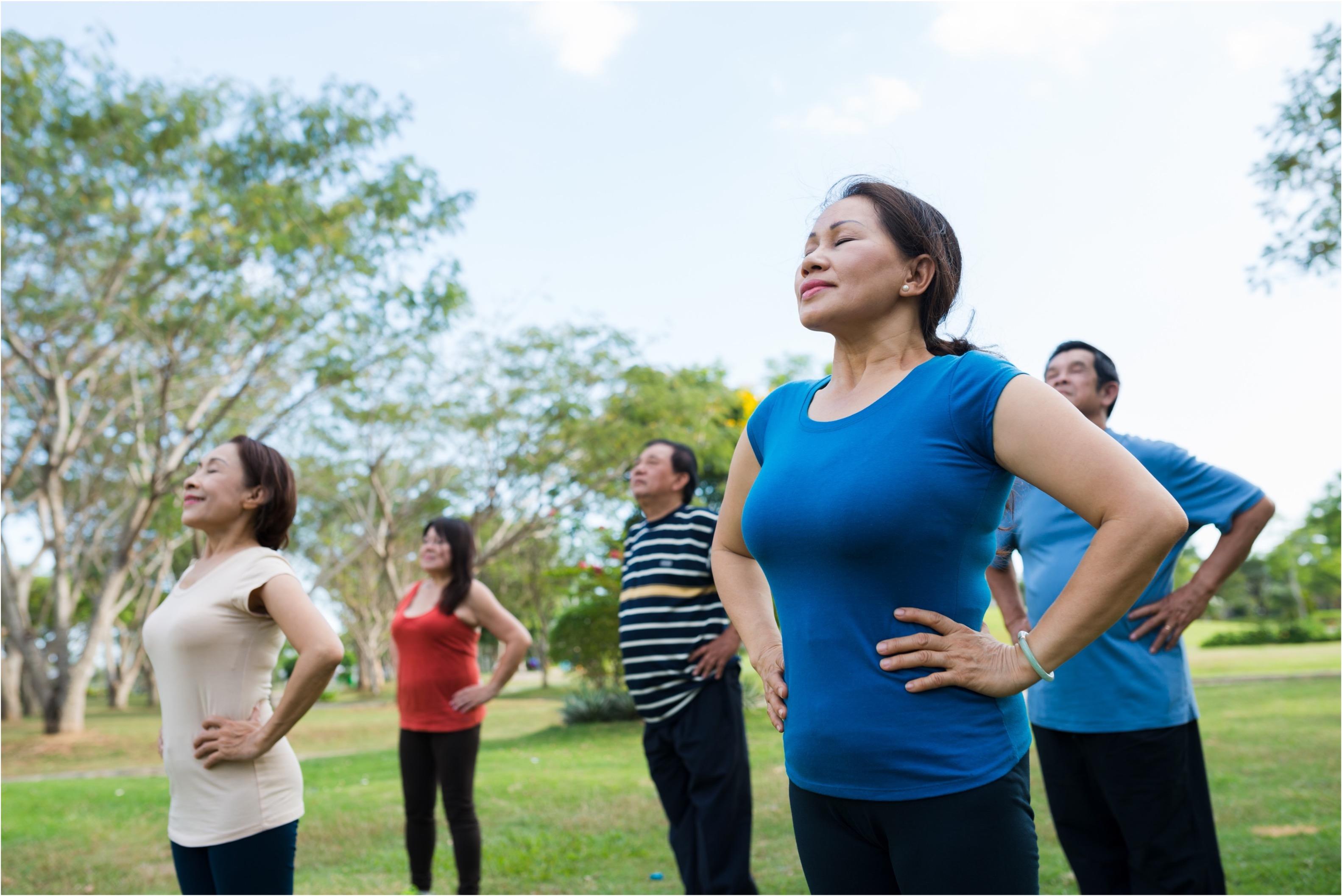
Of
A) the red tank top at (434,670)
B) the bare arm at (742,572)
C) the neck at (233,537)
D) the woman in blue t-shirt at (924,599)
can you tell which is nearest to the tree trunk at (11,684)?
the red tank top at (434,670)

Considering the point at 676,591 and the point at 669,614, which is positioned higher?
the point at 676,591

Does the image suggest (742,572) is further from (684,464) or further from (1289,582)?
(1289,582)

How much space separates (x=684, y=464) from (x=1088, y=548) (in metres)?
3.35

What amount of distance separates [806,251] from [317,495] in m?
22.5

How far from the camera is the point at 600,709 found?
14.7m

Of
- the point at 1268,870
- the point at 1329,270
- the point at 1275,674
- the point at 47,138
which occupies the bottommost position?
the point at 1275,674

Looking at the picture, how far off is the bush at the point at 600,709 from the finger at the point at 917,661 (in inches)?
518

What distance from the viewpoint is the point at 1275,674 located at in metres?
19.5

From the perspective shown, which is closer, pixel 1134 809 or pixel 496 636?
pixel 1134 809

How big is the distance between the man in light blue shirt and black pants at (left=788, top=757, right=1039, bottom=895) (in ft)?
5.08

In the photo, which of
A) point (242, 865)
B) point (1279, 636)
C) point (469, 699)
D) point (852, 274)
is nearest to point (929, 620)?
point (852, 274)

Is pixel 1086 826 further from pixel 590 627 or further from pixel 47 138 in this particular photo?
pixel 47 138

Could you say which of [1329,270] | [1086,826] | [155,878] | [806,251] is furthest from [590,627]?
[806,251]

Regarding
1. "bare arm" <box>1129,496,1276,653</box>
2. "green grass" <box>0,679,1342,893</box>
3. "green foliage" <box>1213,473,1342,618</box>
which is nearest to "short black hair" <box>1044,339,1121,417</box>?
"bare arm" <box>1129,496,1276,653</box>
